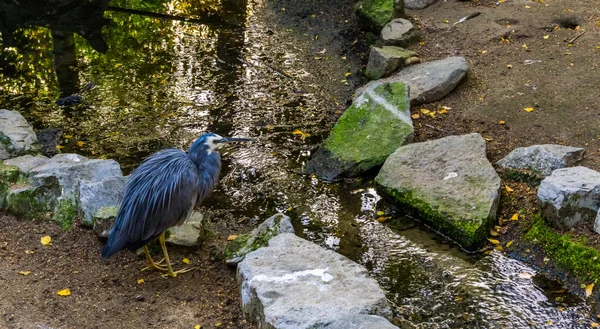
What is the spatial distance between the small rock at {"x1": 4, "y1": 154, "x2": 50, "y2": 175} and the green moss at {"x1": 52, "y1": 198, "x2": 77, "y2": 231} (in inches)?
21.6

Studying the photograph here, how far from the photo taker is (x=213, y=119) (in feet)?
25.5

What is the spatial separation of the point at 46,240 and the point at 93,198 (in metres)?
0.49

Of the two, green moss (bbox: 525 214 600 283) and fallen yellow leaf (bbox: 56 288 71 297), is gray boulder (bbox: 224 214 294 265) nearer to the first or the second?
fallen yellow leaf (bbox: 56 288 71 297)

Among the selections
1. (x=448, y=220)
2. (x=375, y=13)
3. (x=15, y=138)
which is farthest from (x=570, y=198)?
(x=15, y=138)

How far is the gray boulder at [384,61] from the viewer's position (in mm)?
8250

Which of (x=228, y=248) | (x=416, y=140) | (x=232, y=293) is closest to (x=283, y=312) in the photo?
(x=232, y=293)

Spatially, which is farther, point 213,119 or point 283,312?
point 213,119

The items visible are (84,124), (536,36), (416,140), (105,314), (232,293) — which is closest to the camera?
(105,314)

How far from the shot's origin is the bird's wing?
15.5 feet

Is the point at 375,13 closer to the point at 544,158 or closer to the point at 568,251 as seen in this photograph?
the point at 544,158

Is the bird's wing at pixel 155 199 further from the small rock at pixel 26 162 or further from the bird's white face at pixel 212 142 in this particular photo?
the small rock at pixel 26 162

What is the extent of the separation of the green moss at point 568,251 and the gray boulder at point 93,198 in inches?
134

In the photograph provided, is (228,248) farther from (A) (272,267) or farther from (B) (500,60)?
(B) (500,60)

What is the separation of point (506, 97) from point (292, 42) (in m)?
3.69
